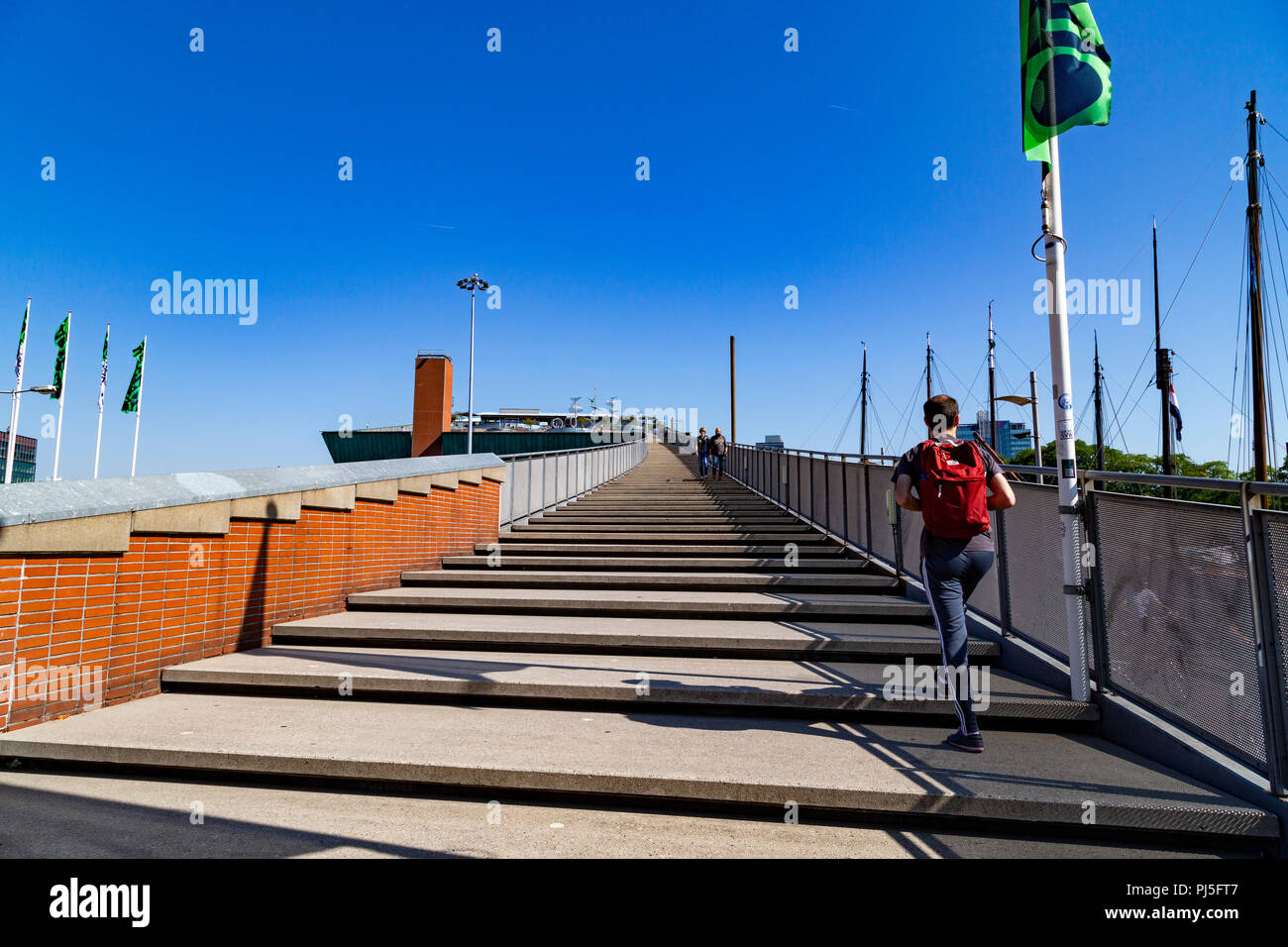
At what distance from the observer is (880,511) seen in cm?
822

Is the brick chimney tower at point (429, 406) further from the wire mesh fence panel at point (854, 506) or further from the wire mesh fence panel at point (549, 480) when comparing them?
the wire mesh fence panel at point (854, 506)

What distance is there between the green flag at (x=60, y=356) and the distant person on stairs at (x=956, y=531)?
3701 cm

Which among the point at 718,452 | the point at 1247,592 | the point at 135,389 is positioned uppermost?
the point at 135,389

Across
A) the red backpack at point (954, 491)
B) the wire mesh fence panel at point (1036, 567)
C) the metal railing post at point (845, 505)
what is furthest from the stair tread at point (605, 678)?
the metal railing post at point (845, 505)

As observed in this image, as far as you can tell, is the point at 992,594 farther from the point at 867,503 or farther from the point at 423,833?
the point at 423,833

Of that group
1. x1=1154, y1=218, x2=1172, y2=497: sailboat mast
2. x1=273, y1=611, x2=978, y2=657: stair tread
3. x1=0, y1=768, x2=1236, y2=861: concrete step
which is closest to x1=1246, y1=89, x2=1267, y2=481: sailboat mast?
x1=1154, y1=218, x2=1172, y2=497: sailboat mast

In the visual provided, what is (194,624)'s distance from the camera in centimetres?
503

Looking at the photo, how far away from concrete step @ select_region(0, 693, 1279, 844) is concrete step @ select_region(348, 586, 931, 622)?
2.14 metres

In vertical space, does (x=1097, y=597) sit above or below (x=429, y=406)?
below

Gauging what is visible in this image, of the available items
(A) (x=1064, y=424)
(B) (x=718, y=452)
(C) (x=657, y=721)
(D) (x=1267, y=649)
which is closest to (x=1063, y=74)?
(A) (x=1064, y=424)

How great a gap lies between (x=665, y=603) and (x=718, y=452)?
17.6m

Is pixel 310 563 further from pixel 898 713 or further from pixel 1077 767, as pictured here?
pixel 1077 767
